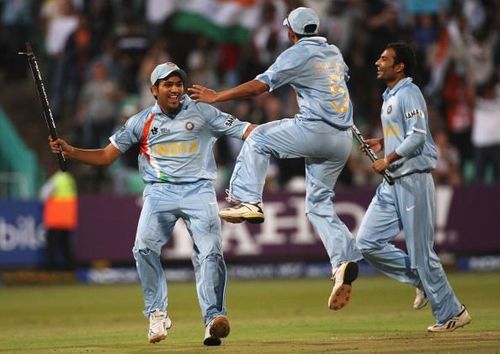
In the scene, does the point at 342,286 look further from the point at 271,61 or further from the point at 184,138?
the point at 271,61

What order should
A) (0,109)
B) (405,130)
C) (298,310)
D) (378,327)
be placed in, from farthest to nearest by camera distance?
1. (0,109)
2. (298,310)
3. (378,327)
4. (405,130)

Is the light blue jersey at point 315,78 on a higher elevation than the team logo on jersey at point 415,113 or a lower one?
higher

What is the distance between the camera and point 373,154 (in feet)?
37.1

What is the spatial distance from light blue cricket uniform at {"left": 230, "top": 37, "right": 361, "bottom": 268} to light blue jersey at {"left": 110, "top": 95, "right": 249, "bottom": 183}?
265 millimetres

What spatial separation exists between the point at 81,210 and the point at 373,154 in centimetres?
1057

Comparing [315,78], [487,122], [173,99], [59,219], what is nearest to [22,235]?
[59,219]

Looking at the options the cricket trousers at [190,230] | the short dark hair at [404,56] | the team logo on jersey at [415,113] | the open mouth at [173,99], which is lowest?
the cricket trousers at [190,230]

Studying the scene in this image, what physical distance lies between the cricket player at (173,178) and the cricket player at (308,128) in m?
0.25

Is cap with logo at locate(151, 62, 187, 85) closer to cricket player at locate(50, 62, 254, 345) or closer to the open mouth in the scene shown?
cricket player at locate(50, 62, 254, 345)

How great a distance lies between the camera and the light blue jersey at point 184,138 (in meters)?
11.1

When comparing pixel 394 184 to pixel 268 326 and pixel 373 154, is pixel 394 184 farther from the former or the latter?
pixel 268 326

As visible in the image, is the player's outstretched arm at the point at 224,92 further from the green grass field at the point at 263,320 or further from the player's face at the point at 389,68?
the green grass field at the point at 263,320

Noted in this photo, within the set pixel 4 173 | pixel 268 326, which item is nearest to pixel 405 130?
pixel 268 326

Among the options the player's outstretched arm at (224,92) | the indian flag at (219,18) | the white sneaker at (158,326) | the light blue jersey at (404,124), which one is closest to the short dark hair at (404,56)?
the light blue jersey at (404,124)
